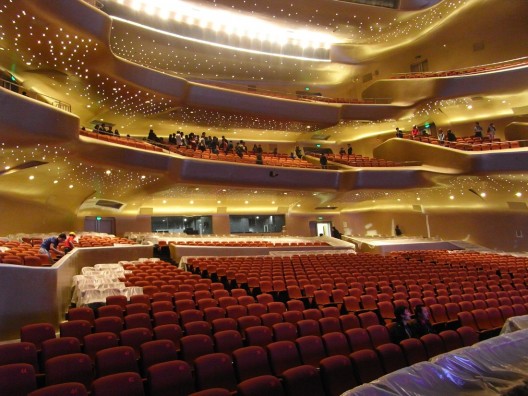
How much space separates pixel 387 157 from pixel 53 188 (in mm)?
14098

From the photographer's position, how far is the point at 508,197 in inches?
622

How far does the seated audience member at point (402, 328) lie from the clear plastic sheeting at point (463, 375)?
4.22ft

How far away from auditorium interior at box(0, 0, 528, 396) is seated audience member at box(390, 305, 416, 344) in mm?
136

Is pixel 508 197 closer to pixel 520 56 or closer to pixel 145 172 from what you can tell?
pixel 520 56

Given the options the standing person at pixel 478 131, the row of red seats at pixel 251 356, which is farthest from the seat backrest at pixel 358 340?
the standing person at pixel 478 131

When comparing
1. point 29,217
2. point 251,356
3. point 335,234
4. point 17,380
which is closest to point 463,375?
point 251,356

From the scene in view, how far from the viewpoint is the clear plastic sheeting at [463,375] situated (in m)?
2.50

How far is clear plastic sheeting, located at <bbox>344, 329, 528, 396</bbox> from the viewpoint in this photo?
2.50m

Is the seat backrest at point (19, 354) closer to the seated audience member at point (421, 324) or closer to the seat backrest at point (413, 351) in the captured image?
the seat backrest at point (413, 351)

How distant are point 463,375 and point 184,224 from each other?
17.0 metres

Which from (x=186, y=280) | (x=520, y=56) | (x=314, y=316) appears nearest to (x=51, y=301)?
(x=186, y=280)

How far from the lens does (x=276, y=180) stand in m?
15.6

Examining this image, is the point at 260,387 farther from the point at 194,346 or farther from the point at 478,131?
the point at 478,131

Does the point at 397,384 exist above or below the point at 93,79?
below
